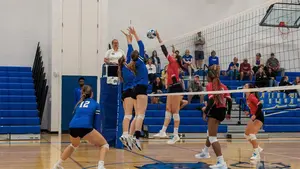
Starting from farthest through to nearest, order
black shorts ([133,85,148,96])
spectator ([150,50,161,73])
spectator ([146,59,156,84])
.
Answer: spectator ([150,50,161,73])
spectator ([146,59,156,84])
black shorts ([133,85,148,96])

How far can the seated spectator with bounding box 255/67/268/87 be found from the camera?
1853 cm

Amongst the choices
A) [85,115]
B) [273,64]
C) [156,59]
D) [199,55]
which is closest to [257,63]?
[273,64]

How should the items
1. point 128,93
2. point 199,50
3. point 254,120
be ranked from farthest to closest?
1. point 199,50
2. point 254,120
3. point 128,93

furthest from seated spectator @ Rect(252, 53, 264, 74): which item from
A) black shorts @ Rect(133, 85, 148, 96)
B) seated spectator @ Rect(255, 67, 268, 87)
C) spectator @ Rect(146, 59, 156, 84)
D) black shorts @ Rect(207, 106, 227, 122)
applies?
black shorts @ Rect(207, 106, 227, 122)

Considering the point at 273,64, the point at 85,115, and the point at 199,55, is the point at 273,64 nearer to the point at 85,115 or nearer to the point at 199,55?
the point at 199,55

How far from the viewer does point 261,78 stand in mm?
18875

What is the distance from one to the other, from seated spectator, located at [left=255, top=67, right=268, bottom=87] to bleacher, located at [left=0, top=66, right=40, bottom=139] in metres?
8.61

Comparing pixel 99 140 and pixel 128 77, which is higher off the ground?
pixel 128 77

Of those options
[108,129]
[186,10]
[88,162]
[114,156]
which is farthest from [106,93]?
[186,10]

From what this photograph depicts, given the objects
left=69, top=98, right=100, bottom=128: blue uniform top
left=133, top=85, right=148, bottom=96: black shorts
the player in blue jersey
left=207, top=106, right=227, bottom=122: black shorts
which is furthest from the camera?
the player in blue jersey

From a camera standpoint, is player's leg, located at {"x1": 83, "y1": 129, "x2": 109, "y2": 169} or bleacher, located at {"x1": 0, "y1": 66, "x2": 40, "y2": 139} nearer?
player's leg, located at {"x1": 83, "y1": 129, "x2": 109, "y2": 169}

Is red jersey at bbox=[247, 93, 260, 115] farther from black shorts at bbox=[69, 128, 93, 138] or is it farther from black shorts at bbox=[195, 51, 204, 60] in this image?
black shorts at bbox=[195, 51, 204, 60]

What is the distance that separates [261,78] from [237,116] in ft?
6.20

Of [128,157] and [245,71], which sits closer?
[128,157]
